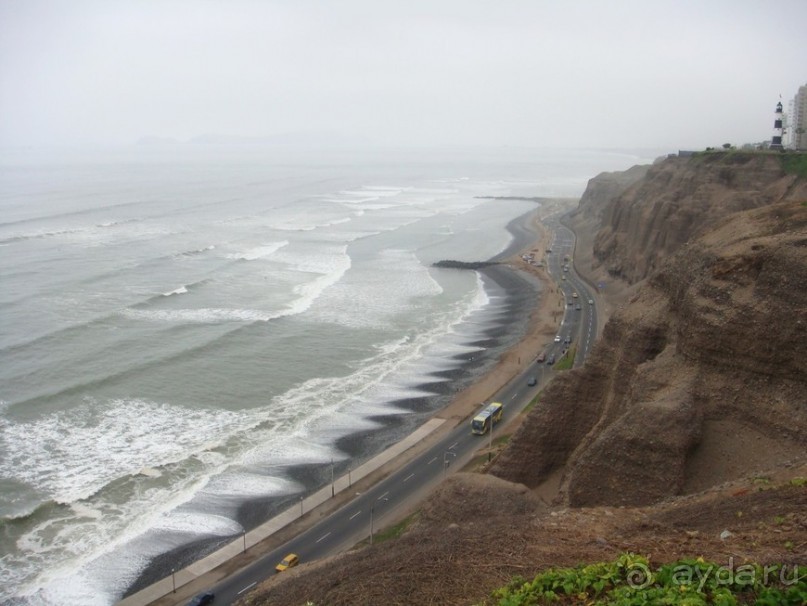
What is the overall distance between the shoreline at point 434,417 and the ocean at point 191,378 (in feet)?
0.79

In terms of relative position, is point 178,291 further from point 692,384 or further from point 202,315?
point 692,384

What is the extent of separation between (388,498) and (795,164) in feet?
188

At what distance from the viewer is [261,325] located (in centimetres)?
7606

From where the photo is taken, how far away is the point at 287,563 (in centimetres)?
3481

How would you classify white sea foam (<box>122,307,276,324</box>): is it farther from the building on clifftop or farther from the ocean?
the building on clifftop

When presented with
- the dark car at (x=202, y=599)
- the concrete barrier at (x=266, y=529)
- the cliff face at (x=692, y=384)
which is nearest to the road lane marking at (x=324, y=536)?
the concrete barrier at (x=266, y=529)

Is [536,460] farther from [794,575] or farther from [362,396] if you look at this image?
[362,396]

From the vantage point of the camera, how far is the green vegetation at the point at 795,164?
71688 mm

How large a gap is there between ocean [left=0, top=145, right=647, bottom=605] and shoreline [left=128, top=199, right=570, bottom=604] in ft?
0.79

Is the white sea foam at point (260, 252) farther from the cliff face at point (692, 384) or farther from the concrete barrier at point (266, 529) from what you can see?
the cliff face at point (692, 384)

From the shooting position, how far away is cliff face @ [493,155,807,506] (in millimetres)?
26594

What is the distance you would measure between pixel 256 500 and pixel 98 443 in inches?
518

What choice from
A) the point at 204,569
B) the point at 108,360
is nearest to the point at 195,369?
the point at 108,360

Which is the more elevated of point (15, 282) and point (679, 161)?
point (679, 161)
